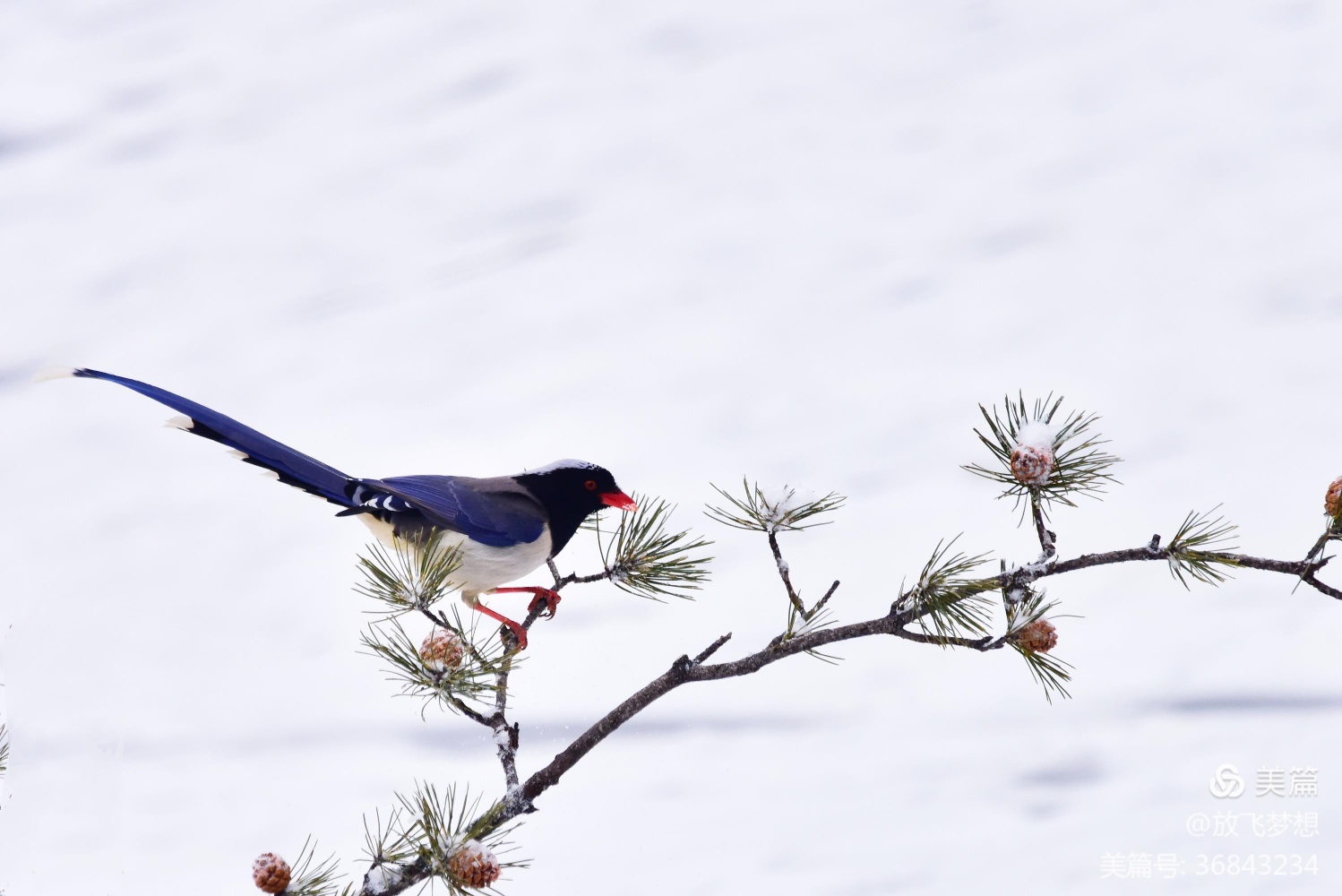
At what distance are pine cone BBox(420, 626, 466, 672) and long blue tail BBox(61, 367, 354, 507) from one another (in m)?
0.17

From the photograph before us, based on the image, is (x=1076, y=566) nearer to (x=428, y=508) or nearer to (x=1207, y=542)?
(x=1207, y=542)

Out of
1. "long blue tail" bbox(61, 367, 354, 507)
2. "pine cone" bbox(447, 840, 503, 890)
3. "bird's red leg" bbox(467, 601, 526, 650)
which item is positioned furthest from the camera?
"bird's red leg" bbox(467, 601, 526, 650)

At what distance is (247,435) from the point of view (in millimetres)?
1030

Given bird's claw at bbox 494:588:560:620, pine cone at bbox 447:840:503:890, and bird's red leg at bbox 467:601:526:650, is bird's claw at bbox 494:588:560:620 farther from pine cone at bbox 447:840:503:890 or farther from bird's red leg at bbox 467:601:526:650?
pine cone at bbox 447:840:503:890

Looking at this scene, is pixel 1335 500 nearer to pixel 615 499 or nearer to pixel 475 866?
pixel 615 499

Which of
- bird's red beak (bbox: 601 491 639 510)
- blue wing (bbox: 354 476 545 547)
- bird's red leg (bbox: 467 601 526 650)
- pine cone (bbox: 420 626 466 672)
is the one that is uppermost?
bird's red beak (bbox: 601 491 639 510)

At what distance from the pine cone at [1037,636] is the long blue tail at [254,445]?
630mm

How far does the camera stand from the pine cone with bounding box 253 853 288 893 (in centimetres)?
94

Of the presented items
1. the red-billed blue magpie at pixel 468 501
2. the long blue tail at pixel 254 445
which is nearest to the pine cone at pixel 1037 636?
the red-billed blue magpie at pixel 468 501

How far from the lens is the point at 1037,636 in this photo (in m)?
0.98

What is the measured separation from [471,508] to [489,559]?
0.06 metres

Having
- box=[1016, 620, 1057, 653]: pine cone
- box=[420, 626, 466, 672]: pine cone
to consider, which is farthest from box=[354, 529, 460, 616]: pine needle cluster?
box=[1016, 620, 1057, 653]: pine cone

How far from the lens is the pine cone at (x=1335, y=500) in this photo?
0.95 metres

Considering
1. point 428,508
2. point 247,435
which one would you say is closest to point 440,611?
point 428,508
